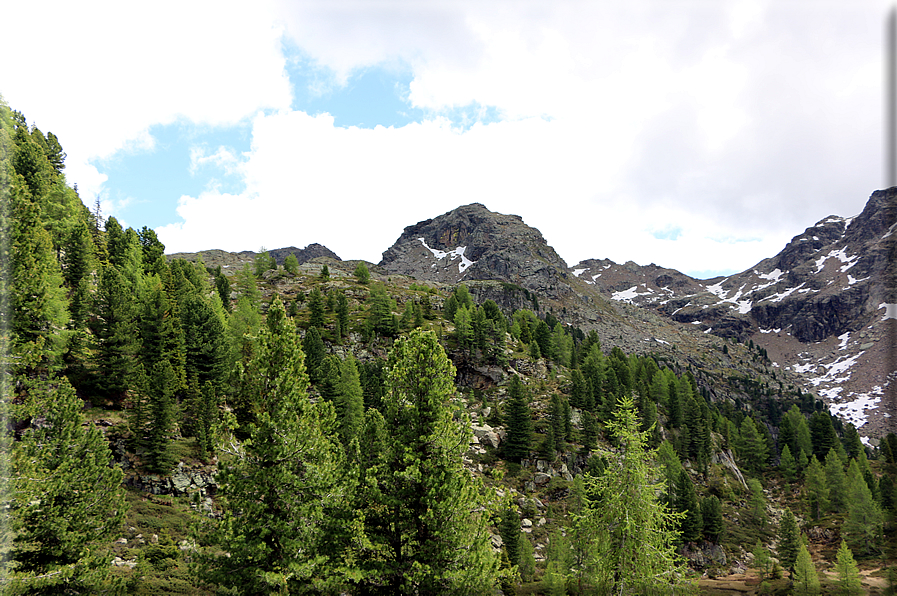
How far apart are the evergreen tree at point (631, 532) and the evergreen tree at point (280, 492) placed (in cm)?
1005

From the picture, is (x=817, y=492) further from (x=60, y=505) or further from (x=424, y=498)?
(x=60, y=505)

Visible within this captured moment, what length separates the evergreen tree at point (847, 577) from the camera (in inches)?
1864

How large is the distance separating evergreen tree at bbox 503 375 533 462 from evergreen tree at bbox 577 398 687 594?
156 feet

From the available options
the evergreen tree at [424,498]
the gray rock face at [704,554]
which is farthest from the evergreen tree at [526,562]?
the gray rock face at [704,554]

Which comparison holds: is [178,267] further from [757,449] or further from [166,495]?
[757,449]

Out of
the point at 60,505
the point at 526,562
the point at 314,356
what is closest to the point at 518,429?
the point at 526,562

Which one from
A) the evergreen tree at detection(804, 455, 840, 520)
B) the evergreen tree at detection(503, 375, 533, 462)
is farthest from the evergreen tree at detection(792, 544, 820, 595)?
the evergreen tree at detection(804, 455, 840, 520)

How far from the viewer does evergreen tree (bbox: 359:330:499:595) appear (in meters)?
16.2

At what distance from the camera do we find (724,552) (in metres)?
68.1

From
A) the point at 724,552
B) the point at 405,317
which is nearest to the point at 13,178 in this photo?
the point at 405,317

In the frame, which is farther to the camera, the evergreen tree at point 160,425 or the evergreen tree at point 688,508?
the evergreen tree at point 688,508

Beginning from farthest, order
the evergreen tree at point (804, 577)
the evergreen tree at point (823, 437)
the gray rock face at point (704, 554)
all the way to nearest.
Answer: the evergreen tree at point (823, 437)
the gray rock face at point (704, 554)
the evergreen tree at point (804, 577)

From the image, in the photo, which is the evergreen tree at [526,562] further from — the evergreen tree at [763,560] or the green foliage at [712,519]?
the green foliage at [712,519]

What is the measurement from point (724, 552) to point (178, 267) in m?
98.6
